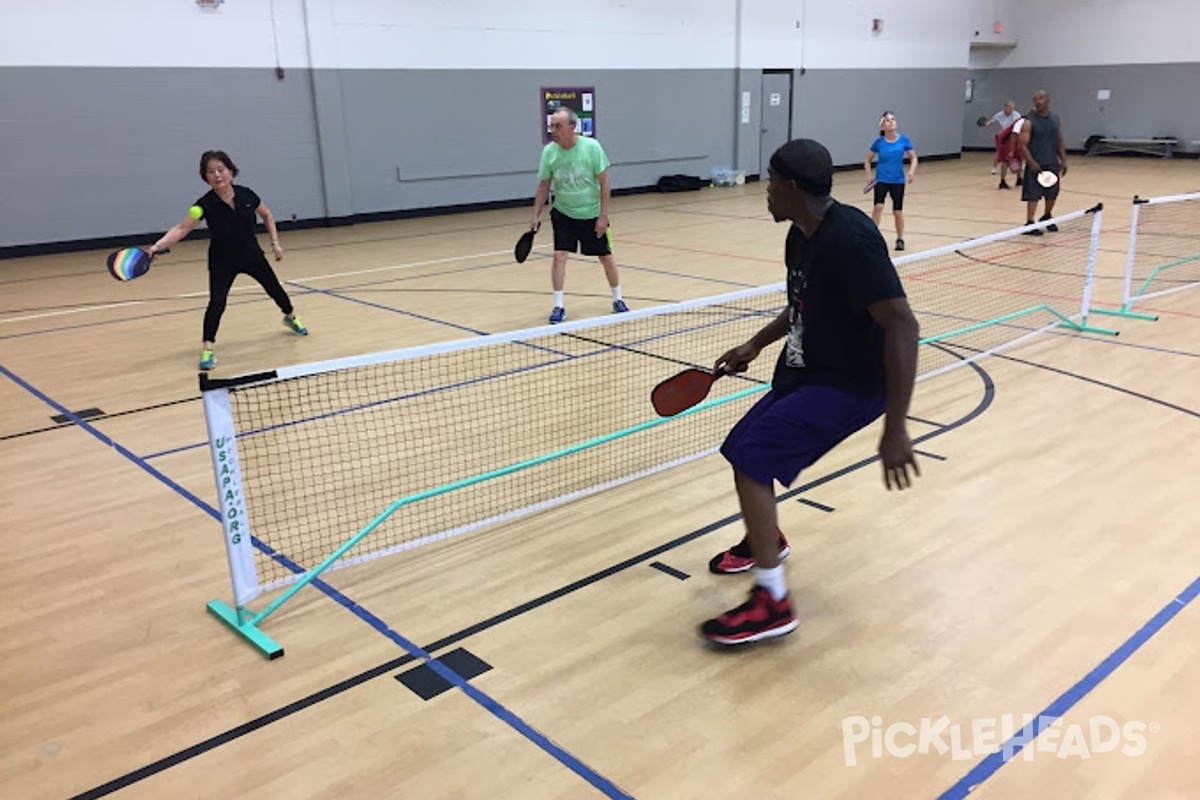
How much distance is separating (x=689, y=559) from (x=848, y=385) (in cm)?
137

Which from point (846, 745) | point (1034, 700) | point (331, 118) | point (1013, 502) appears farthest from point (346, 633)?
point (331, 118)

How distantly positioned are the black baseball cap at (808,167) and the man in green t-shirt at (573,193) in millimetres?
5167

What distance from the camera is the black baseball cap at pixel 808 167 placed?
10.7ft

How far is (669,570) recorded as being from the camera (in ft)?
14.0

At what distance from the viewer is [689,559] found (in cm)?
438

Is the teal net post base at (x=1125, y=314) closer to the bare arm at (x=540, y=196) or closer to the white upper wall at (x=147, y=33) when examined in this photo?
the bare arm at (x=540, y=196)

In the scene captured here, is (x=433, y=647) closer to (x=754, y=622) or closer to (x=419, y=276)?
(x=754, y=622)

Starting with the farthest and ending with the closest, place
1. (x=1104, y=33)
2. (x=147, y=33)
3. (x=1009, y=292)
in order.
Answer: (x=1104, y=33) → (x=147, y=33) → (x=1009, y=292)

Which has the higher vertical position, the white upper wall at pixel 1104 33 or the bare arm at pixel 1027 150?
the white upper wall at pixel 1104 33

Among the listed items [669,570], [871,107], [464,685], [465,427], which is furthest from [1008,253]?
[871,107]

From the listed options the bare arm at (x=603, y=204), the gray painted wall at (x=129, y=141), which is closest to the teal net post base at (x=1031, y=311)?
the bare arm at (x=603, y=204)

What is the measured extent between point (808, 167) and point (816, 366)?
2.40 feet

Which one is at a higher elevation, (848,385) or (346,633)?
(848,385)

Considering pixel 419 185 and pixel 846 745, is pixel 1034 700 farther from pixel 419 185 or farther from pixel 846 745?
pixel 419 185
